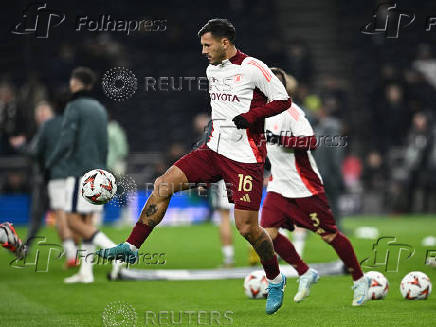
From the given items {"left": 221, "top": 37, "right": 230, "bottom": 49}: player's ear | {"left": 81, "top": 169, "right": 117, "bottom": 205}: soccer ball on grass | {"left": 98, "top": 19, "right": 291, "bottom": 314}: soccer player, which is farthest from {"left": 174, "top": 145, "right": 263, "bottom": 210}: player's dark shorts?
{"left": 221, "top": 37, "right": 230, "bottom": 49}: player's ear

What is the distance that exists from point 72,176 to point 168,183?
331 cm

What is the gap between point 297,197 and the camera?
→ 8836mm

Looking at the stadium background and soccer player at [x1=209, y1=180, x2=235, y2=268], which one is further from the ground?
the stadium background

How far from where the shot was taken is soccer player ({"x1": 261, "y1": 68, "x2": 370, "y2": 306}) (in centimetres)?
864

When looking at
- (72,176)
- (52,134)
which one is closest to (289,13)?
(52,134)

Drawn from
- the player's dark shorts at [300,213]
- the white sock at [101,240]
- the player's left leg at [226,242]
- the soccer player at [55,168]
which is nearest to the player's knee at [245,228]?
the player's dark shorts at [300,213]

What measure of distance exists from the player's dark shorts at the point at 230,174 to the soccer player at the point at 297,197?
1.10 meters

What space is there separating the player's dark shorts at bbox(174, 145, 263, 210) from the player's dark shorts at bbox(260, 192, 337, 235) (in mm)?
1135

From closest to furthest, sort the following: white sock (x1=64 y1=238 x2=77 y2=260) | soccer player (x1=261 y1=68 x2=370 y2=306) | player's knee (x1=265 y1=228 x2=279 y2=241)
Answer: soccer player (x1=261 y1=68 x2=370 y2=306) < player's knee (x1=265 y1=228 x2=279 y2=241) < white sock (x1=64 y1=238 x2=77 y2=260)

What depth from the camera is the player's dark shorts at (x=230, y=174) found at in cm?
765

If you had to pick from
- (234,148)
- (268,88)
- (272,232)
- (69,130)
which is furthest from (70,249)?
(268,88)

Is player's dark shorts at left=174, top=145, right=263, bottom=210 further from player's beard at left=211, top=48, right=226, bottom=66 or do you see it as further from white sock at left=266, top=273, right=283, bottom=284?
player's beard at left=211, top=48, right=226, bottom=66

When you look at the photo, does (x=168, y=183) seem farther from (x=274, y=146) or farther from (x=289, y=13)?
(x=289, y=13)

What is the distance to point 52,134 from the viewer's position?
12594 millimetres
